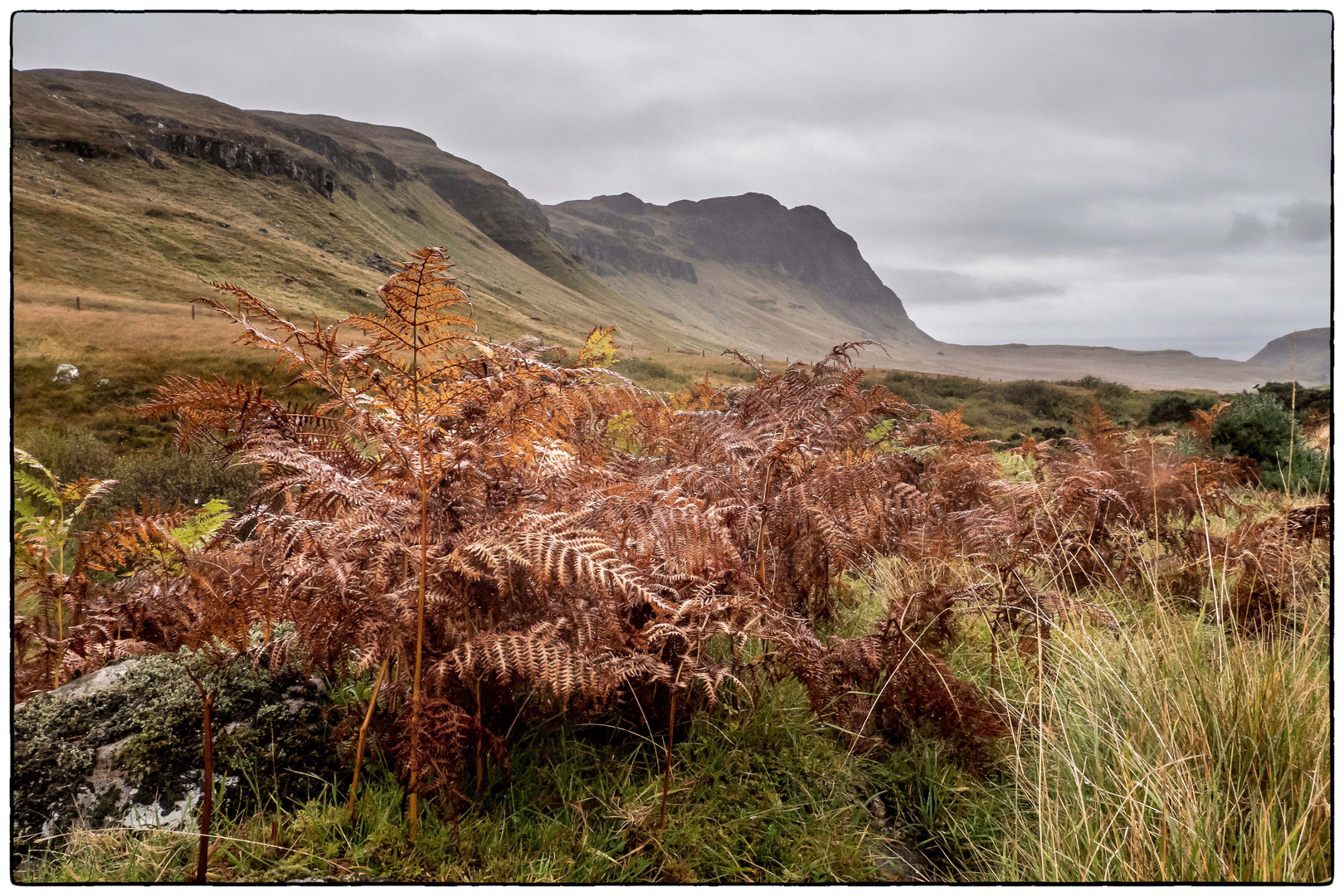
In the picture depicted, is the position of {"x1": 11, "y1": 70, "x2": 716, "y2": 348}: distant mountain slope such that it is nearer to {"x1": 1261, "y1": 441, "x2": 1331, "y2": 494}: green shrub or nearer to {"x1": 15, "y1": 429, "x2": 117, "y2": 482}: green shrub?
{"x1": 15, "y1": 429, "x2": 117, "y2": 482}: green shrub

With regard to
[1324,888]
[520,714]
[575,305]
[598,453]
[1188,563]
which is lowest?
[1324,888]

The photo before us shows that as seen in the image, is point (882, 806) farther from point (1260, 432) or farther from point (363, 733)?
point (1260, 432)

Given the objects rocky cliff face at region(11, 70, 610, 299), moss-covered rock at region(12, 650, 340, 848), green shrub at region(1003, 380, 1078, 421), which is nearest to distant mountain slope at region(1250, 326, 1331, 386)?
moss-covered rock at region(12, 650, 340, 848)

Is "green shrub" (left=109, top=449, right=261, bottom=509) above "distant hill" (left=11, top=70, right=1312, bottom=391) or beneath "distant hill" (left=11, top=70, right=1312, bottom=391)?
beneath

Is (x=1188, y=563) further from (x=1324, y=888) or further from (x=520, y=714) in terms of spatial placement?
(x=520, y=714)

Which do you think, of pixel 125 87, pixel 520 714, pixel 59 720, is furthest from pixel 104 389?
pixel 125 87

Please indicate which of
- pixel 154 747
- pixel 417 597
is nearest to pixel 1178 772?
pixel 417 597

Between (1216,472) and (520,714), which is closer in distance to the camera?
(520,714)
